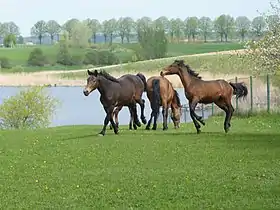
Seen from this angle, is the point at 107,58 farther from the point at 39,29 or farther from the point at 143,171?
the point at 143,171

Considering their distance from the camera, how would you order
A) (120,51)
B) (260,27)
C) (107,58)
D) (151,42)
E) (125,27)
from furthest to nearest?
1. (125,27)
2. (120,51)
3. (151,42)
4. (107,58)
5. (260,27)

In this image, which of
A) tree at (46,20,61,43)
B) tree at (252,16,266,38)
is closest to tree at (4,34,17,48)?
tree at (46,20,61,43)

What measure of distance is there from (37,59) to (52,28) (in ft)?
144

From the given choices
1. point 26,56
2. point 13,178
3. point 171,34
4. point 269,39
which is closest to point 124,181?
point 13,178

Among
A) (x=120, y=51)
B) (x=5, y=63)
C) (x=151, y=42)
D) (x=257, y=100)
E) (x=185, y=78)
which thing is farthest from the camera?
(x=120, y=51)

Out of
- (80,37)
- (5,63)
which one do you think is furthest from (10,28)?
(5,63)

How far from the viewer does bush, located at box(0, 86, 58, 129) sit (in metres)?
32.9

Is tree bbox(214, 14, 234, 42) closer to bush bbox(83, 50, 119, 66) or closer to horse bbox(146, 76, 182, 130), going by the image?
bush bbox(83, 50, 119, 66)

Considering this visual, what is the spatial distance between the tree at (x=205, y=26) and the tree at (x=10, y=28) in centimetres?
3897

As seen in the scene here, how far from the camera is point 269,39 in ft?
115

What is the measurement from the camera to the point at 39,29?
140375mm

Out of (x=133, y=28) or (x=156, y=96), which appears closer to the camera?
(x=156, y=96)

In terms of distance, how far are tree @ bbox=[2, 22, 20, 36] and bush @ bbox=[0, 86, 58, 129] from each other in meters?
108

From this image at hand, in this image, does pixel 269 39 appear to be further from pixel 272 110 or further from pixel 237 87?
pixel 237 87
